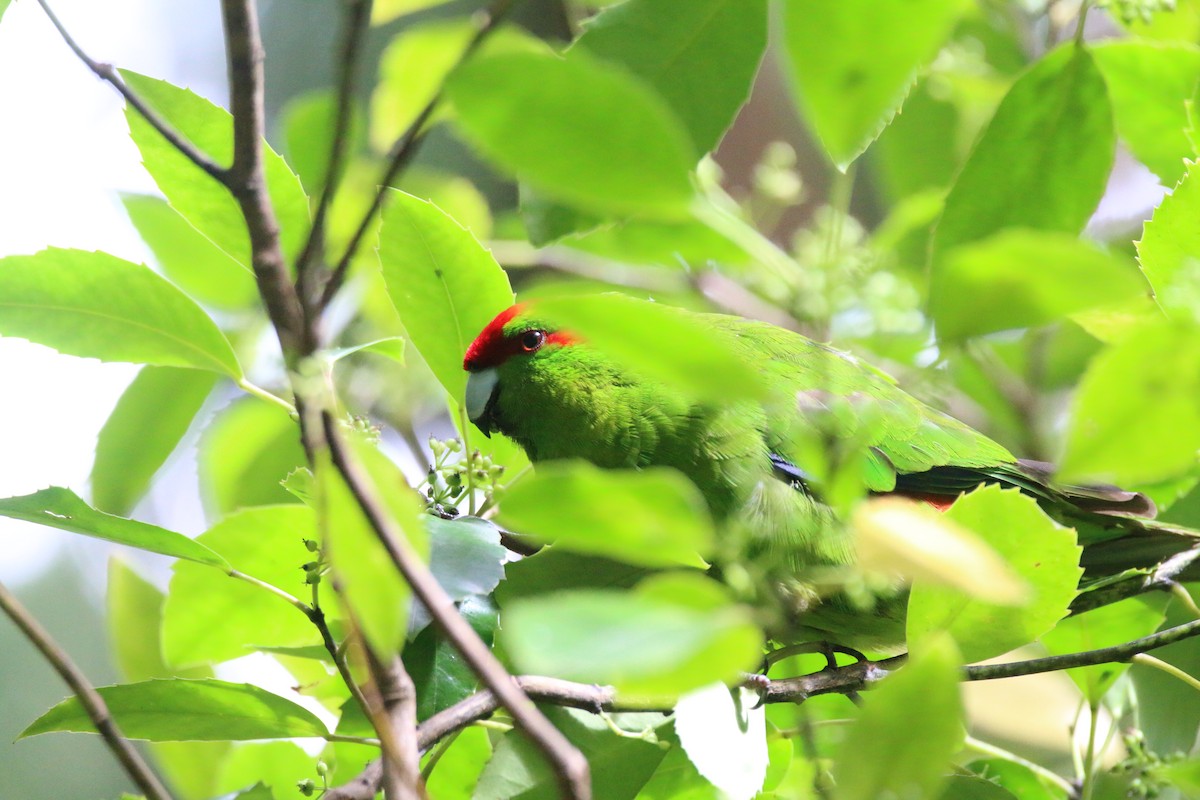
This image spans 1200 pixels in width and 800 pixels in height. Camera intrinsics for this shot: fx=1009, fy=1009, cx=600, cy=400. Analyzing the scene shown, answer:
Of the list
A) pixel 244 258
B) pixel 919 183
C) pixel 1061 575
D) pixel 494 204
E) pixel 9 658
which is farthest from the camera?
pixel 9 658

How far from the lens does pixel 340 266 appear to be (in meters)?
0.55

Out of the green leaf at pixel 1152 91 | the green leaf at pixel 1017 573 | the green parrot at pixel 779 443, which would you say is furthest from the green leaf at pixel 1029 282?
the green leaf at pixel 1152 91

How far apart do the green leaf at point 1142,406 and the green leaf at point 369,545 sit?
0.35 meters

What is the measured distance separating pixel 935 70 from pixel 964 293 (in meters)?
1.47

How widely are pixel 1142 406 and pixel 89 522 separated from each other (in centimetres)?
90

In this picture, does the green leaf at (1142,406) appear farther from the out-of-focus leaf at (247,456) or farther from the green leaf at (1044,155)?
the out-of-focus leaf at (247,456)

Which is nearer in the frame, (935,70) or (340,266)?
(340,266)

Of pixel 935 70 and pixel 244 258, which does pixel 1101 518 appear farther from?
pixel 244 258

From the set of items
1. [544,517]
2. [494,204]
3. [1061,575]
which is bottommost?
[494,204]

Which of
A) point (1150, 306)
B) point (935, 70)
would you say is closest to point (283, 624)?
point (1150, 306)

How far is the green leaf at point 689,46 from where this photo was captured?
3.19 feet


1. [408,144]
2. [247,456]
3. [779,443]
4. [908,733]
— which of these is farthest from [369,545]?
[247,456]

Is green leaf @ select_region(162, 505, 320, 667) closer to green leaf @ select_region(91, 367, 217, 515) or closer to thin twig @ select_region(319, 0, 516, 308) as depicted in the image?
green leaf @ select_region(91, 367, 217, 515)

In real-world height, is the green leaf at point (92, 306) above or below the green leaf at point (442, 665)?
above
